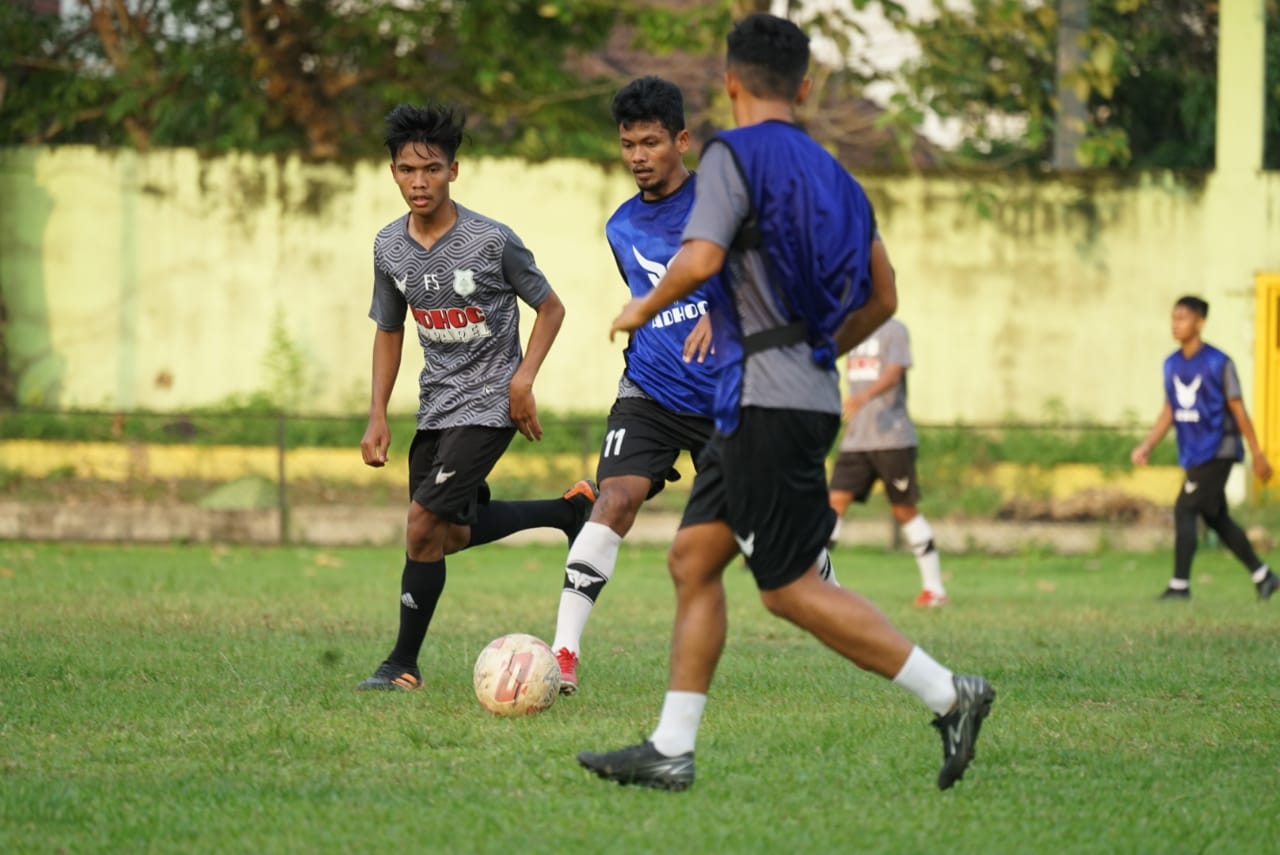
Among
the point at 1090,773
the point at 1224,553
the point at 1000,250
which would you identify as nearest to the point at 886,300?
the point at 1090,773

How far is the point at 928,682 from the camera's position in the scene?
5039 mm

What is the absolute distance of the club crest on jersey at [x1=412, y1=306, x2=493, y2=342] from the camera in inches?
281

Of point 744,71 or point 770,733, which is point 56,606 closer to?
point 770,733

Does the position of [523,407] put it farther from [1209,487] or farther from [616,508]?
[1209,487]

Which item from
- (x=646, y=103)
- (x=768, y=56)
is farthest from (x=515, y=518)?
(x=768, y=56)

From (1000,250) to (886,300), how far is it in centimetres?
1446

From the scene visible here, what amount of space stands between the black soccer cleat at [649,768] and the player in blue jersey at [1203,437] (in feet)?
27.2

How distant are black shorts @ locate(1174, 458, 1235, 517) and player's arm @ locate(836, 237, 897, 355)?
8.06m

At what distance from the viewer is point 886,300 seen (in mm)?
5254

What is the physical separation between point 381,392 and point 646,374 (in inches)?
43.6

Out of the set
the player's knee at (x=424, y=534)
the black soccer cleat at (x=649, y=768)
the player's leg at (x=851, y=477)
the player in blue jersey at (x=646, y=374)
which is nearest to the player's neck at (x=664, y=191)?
the player in blue jersey at (x=646, y=374)

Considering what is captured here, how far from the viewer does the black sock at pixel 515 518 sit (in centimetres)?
761

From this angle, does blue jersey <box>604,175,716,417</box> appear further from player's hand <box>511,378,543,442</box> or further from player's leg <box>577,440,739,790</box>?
player's leg <box>577,440,739,790</box>

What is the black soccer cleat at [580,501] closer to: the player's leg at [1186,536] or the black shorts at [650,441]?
the black shorts at [650,441]
